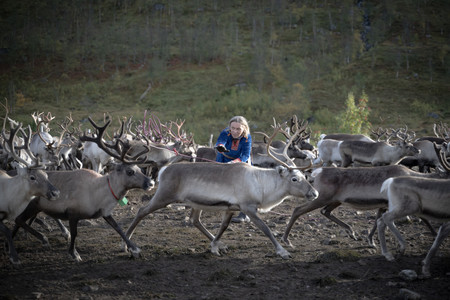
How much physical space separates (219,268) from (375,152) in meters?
8.91

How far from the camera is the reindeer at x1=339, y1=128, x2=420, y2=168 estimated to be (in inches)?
511

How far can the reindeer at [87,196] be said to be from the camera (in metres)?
6.13

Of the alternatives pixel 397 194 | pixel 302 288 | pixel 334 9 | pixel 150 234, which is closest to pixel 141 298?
pixel 302 288

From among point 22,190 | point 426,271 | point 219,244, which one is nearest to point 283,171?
point 219,244

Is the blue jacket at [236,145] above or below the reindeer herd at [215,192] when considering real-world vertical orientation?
above

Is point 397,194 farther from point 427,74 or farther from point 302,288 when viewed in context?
point 427,74

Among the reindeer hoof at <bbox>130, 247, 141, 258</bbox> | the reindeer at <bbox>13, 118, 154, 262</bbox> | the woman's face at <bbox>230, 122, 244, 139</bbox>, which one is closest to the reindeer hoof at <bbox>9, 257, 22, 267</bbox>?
the reindeer at <bbox>13, 118, 154, 262</bbox>

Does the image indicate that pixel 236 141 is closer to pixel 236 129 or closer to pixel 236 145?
pixel 236 145

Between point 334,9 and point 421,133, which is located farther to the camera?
point 334,9

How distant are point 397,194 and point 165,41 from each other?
211 ft

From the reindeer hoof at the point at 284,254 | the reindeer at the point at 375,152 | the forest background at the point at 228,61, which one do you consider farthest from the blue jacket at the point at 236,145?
the forest background at the point at 228,61

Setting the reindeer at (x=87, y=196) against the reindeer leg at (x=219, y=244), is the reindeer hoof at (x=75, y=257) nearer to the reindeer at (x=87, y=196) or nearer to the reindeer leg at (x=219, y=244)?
the reindeer at (x=87, y=196)

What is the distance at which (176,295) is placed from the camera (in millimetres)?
4805

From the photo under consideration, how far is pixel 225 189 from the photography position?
Result: 20.4ft
